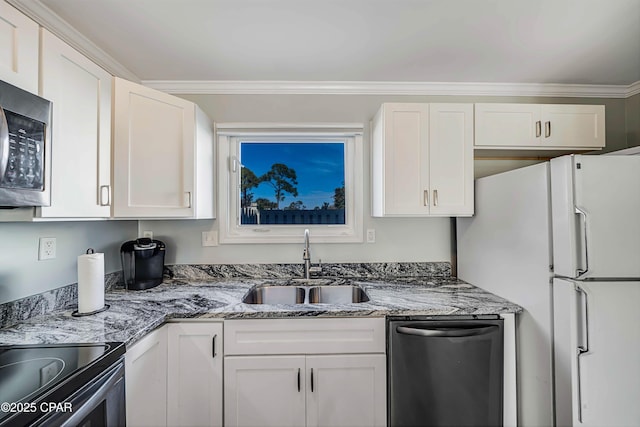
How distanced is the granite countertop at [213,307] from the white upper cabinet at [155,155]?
1.60 feet

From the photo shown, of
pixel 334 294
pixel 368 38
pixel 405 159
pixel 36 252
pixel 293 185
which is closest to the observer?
pixel 36 252

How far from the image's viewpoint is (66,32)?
5.12ft

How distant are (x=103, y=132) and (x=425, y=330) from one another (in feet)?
6.03

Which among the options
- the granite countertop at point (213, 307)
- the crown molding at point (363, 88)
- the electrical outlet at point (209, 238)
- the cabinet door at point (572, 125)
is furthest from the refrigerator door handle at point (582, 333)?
the electrical outlet at point (209, 238)

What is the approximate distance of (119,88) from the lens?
5.09 feet

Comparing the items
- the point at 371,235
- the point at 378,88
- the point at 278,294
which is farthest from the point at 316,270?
the point at 378,88

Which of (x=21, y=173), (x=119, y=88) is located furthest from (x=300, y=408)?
(x=119, y=88)

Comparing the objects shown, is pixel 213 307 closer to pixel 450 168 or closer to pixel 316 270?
pixel 316 270

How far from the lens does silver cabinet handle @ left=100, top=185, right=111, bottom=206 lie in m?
1.43

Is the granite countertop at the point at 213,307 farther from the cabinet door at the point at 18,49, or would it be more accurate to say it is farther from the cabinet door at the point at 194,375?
the cabinet door at the point at 18,49

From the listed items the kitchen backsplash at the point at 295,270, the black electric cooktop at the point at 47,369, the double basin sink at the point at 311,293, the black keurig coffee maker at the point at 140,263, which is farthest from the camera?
the kitchen backsplash at the point at 295,270

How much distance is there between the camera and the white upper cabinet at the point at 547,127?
1.96 meters

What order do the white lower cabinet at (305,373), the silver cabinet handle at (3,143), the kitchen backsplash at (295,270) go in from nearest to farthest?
the silver cabinet handle at (3,143) → the white lower cabinet at (305,373) → the kitchen backsplash at (295,270)

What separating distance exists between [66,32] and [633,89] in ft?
12.2
